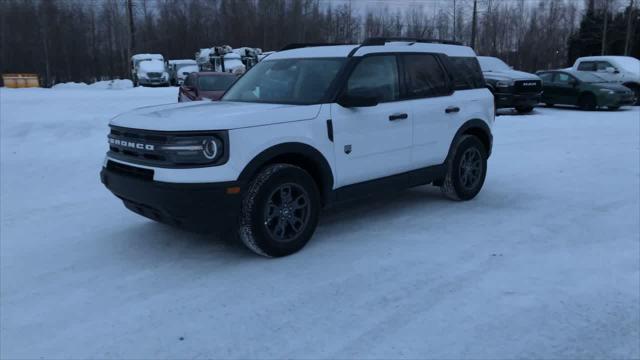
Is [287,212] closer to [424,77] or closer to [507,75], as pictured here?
[424,77]

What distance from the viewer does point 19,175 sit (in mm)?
7965

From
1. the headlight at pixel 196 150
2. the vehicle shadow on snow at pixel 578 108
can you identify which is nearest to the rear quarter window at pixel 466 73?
the headlight at pixel 196 150

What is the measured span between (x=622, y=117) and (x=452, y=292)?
1454 centimetres

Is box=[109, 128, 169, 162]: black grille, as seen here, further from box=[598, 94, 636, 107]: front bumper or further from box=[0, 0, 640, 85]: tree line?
box=[0, 0, 640, 85]: tree line

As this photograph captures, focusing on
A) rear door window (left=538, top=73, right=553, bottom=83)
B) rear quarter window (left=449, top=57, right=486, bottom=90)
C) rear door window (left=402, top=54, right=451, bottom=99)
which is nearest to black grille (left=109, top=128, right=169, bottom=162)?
rear door window (left=402, top=54, right=451, bottom=99)

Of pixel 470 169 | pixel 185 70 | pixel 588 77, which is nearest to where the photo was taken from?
pixel 470 169

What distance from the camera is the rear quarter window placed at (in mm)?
6344

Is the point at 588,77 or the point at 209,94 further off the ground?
the point at 588,77

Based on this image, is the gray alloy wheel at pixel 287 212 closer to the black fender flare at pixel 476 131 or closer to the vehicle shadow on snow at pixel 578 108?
the black fender flare at pixel 476 131

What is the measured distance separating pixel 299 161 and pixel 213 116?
0.90 m

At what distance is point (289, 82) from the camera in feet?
17.7

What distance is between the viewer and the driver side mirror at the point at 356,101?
4.91 meters

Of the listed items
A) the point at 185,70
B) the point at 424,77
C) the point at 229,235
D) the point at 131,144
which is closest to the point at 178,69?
the point at 185,70

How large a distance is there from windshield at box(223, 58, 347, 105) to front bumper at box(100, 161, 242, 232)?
1.24 m
